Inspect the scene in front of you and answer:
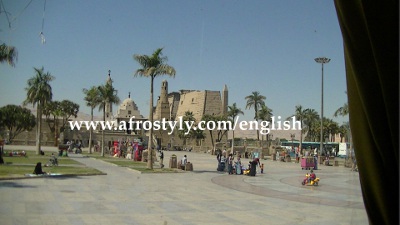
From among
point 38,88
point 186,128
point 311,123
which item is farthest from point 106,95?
point 186,128

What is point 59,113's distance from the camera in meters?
34.2

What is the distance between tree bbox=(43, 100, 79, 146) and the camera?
32.8 m

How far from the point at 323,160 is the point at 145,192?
22.2m

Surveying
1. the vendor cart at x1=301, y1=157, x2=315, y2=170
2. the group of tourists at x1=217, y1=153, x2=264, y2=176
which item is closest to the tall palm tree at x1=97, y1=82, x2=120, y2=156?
the group of tourists at x1=217, y1=153, x2=264, y2=176

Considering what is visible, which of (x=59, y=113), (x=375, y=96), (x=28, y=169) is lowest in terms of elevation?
(x=28, y=169)

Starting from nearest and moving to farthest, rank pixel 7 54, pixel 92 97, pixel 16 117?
pixel 7 54 < pixel 16 117 < pixel 92 97

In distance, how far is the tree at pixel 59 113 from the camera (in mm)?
32825

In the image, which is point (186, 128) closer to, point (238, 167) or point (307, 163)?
point (307, 163)

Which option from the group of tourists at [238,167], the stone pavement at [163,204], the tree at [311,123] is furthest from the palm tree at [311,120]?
the stone pavement at [163,204]

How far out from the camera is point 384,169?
2.60m

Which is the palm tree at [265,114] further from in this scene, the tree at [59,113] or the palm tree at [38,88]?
the palm tree at [38,88]

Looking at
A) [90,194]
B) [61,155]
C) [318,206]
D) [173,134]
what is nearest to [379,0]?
[318,206]

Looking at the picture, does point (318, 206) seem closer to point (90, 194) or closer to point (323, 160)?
point (90, 194)

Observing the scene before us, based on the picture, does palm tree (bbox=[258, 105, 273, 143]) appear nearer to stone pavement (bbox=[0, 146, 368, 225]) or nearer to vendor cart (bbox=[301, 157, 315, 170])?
vendor cart (bbox=[301, 157, 315, 170])
